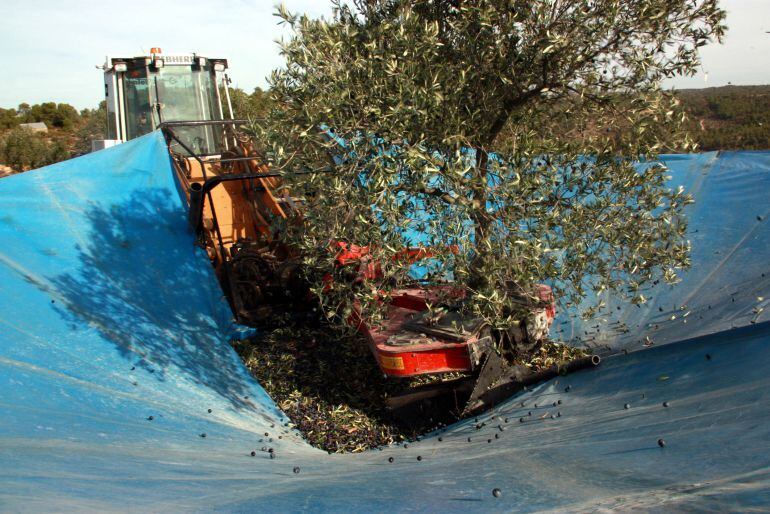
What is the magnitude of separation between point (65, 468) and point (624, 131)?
13.9 feet

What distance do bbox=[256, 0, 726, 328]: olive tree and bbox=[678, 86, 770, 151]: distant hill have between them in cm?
1079

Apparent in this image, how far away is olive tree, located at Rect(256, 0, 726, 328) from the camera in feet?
14.0

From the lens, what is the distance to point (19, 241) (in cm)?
595

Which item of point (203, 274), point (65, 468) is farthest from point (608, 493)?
point (203, 274)

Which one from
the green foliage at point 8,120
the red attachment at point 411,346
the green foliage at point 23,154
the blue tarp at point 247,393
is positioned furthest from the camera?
the green foliage at point 8,120

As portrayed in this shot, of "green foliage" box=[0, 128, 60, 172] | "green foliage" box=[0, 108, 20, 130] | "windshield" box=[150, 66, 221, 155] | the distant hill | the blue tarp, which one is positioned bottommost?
the blue tarp

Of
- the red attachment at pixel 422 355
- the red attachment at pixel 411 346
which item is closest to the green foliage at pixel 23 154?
the red attachment at pixel 411 346

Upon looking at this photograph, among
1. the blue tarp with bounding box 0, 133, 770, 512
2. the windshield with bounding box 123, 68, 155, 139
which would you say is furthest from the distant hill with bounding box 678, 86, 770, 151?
the windshield with bounding box 123, 68, 155, 139

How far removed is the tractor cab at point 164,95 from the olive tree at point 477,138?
185 inches

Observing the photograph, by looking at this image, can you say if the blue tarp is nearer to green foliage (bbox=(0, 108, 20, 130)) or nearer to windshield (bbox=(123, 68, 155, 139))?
windshield (bbox=(123, 68, 155, 139))

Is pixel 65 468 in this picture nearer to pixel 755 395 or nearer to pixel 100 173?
pixel 755 395

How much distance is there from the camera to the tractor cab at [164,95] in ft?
29.6

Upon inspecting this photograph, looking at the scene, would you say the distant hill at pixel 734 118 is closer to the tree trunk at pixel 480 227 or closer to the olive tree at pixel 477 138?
the olive tree at pixel 477 138

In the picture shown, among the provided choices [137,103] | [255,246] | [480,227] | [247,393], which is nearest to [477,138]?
[480,227]
